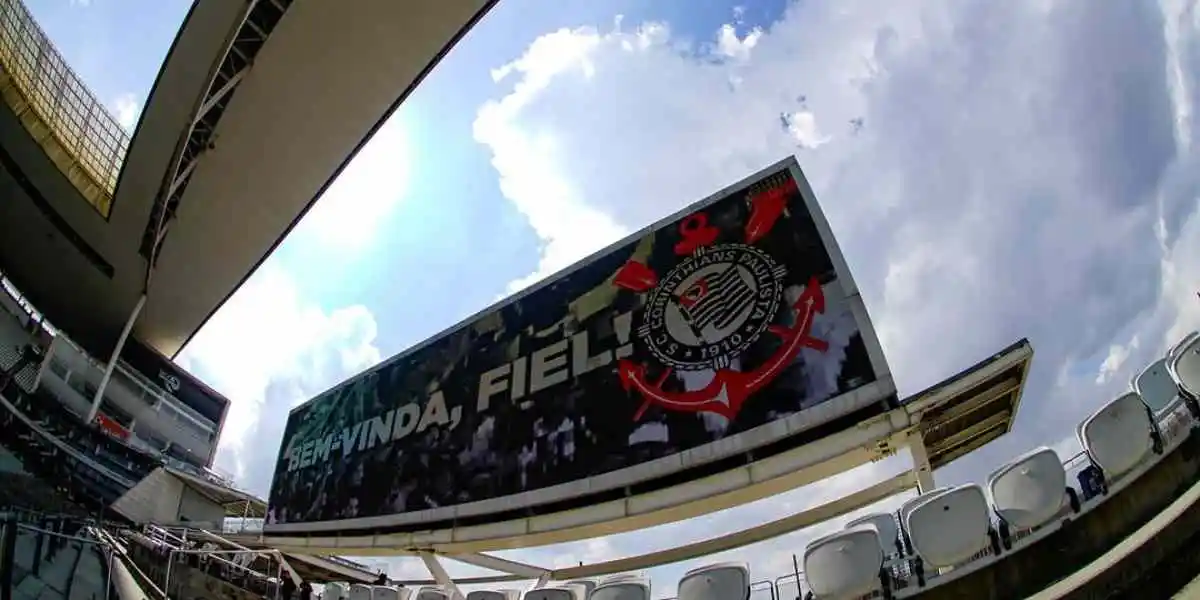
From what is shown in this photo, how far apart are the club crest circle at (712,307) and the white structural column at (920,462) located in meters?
2.85

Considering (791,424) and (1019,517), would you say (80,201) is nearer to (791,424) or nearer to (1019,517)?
(791,424)

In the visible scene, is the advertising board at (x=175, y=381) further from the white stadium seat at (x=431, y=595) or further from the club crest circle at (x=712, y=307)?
the club crest circle at (x=712, y=307)

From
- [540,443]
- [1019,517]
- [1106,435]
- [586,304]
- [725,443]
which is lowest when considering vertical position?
[1019,517]

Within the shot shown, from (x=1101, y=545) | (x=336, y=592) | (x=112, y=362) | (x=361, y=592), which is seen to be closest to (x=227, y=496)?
(x=112, y=362)

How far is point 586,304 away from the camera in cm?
1539

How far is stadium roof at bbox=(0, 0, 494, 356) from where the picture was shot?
2612 cm

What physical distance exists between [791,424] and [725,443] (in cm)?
112

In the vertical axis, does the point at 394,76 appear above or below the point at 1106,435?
above

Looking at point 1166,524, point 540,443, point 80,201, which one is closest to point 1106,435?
point 1166,524

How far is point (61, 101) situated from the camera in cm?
3825

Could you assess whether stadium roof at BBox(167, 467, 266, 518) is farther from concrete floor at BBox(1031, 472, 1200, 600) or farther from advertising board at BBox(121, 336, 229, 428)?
concrete floor at BBox(1031, 472, 1200, 600)

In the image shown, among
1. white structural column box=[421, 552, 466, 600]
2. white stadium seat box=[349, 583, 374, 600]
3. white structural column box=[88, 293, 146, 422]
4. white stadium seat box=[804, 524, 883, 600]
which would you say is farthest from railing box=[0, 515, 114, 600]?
white structural column box=[88, 293, 146, 422]

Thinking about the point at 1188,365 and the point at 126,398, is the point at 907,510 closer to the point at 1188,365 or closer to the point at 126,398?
the point at 1188,365

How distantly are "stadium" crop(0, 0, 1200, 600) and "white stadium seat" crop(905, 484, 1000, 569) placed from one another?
3 cm
